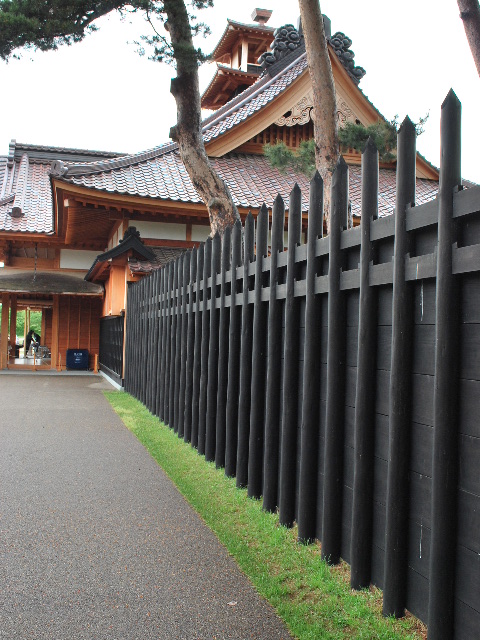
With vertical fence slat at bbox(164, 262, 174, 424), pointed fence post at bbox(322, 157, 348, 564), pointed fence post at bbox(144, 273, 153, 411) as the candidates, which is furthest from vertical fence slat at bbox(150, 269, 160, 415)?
pointed fence post at bbox(322, 157, 348, 564)

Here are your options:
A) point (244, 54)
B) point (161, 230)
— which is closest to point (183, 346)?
point (161, 230)

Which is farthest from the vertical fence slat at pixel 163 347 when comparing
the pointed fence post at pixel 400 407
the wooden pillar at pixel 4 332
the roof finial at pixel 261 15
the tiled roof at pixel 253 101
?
the roof finial at pixel 261 15

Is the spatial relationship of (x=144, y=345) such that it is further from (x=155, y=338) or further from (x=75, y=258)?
(x=75, y=258)

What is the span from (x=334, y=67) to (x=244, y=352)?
13.1 metres

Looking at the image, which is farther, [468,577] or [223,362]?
[223,362]

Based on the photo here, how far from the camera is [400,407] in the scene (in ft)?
8.52

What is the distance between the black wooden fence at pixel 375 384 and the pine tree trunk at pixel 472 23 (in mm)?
3981

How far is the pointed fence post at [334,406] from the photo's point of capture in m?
3.13

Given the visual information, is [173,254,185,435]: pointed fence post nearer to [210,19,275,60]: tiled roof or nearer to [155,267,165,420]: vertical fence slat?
[155,267,165,420]: vertical fence slat

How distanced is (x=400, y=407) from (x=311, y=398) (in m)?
0.94

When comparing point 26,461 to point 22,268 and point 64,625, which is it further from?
point 22,268

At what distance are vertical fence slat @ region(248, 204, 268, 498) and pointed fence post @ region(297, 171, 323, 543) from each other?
903 millimetres

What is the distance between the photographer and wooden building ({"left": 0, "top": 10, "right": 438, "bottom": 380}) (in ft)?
45.1

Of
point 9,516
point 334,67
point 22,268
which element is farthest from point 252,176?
point 9,516
